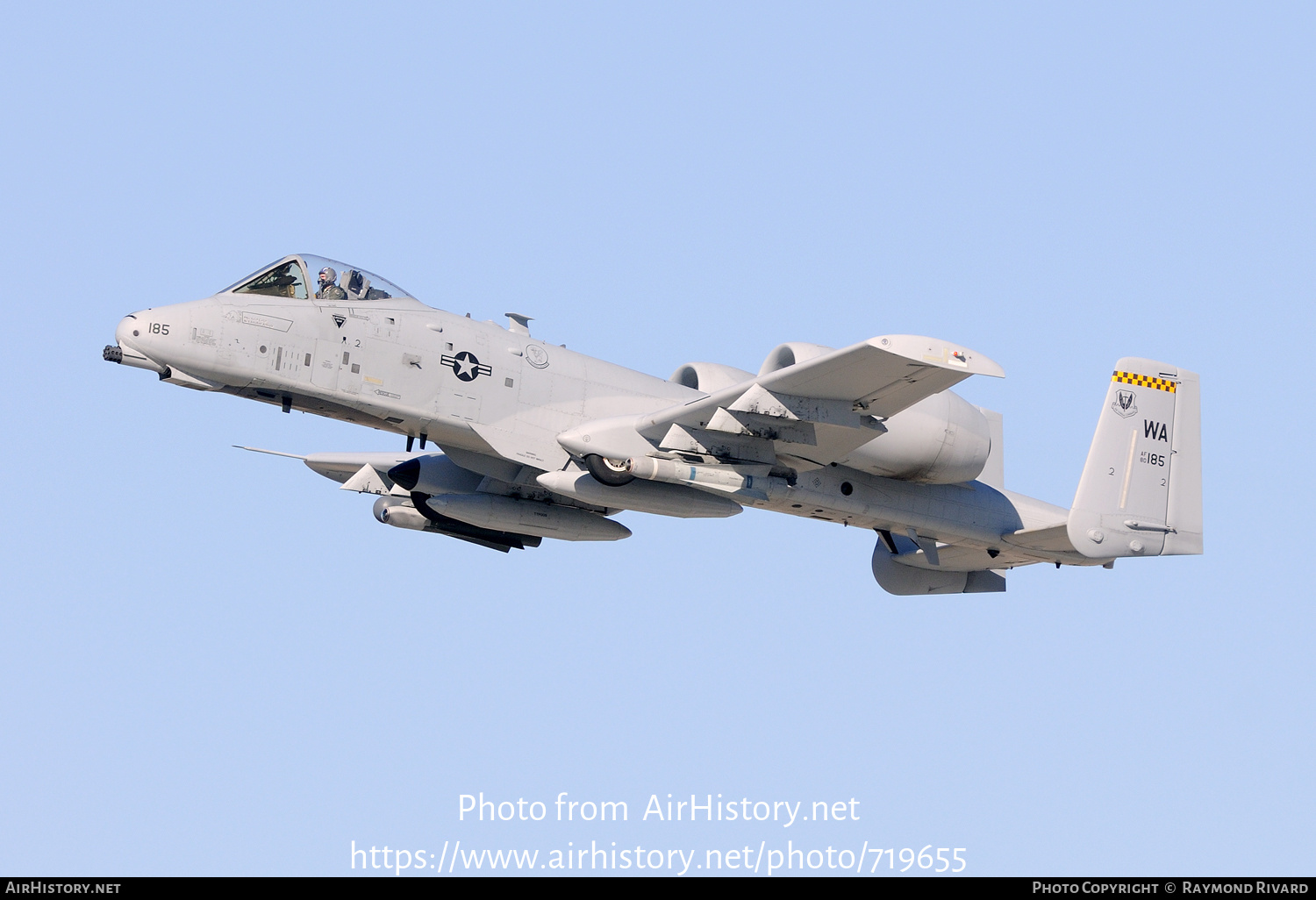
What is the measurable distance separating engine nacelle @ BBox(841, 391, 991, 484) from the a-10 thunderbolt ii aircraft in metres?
0.02

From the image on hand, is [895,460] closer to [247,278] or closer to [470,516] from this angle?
[470,516]

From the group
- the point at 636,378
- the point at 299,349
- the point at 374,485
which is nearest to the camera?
the point at 299,349

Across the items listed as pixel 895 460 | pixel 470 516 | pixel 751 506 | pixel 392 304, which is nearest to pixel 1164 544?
pixel 895 460

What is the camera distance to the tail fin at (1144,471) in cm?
1994

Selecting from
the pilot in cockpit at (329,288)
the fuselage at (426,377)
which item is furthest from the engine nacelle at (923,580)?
the pilot in cockpit at (329,288)

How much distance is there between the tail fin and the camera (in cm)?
1994

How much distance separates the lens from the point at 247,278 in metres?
17.6

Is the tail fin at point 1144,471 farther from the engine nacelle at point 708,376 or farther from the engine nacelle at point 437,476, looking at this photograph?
the engine nacelle at point 437,476

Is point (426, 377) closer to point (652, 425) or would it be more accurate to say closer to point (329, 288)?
point (329, 288)

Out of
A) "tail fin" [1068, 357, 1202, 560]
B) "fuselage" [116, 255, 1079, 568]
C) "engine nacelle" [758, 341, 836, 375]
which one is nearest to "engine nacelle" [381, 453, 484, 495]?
"fuselage" [116, 255, 1079, 568]

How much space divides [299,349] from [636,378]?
13.9ft

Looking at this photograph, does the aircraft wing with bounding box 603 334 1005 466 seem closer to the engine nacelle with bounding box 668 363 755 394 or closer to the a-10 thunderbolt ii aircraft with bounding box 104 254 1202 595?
the a-10 thunderbolt ii aircraft with bounding box 104 254 1202 595

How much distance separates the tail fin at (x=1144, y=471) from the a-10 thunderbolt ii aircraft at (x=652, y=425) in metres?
0.03
